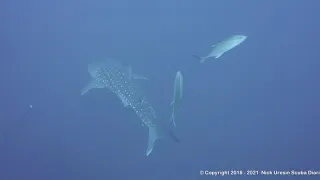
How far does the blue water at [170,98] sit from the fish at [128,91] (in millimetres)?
838

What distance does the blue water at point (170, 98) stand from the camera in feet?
23.8

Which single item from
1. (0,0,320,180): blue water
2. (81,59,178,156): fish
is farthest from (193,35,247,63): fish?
(0,0,320,180): blue water

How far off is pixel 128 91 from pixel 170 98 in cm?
125

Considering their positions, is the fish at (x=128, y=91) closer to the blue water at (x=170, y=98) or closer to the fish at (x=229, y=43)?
the blue water at (x=170, y=98)

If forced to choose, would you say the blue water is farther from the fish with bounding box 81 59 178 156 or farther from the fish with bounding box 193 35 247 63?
the fish with bounding box 193 35 247 63

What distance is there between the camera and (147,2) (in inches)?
303

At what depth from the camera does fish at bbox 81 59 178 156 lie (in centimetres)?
582

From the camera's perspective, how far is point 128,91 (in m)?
6.12

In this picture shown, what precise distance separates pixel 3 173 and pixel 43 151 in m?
0.89

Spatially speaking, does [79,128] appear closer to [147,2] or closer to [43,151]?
[43,151]

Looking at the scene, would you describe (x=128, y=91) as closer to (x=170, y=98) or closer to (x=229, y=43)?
(x=170, y=98)

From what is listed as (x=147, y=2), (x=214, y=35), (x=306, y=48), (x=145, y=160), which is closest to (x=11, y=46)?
(x=147, y=2)

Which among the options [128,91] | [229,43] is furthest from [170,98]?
[229,43]

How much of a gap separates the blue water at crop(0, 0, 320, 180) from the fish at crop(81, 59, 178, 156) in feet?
2.75
